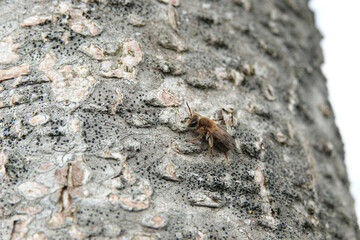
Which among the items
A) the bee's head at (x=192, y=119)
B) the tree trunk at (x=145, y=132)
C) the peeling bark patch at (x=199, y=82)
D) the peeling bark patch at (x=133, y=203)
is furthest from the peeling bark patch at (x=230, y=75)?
the peeling bark patch at (x=133, y=203)

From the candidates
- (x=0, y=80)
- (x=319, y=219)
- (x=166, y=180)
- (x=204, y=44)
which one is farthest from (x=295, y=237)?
(x=0, y=80)

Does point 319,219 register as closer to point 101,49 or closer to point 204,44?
point 204,44

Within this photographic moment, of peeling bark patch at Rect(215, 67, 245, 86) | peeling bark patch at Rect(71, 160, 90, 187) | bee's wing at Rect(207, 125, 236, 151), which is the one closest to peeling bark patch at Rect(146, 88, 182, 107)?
bee's wing at Rect(207, 125, 236, 151)

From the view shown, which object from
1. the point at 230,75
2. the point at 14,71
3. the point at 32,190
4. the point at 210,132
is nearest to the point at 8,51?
the point at 14,71

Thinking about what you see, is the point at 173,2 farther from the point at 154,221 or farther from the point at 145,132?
the point at 154,221

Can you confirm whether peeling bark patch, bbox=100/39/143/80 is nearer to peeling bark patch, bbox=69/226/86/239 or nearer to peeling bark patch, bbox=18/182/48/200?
peeling bark patch, bbox=18/182/48/200

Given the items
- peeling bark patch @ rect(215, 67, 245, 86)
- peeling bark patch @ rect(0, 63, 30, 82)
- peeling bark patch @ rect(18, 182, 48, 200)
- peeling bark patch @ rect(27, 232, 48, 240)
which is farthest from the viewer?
peeling bark patch @ rect(215, 67, 245, 86)
